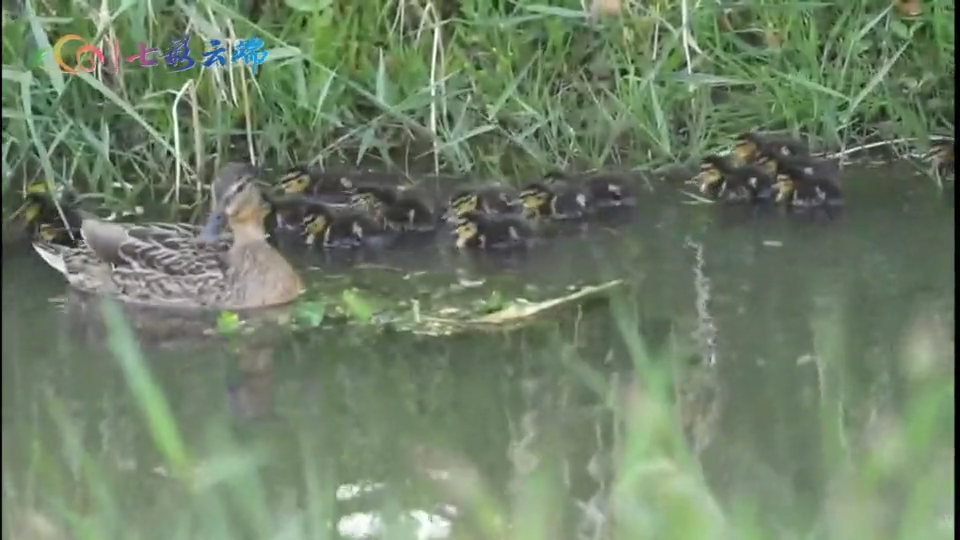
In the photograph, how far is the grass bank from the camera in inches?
123

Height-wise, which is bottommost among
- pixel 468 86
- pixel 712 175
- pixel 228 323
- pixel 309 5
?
pixel 228 323

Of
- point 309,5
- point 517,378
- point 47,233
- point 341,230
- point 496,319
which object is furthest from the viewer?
point 309,5

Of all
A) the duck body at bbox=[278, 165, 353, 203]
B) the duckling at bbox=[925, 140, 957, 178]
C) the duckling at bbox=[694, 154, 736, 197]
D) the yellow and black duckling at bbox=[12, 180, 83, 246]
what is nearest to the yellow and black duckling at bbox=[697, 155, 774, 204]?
the duckling at bbox=[694, 154, 736, 197]

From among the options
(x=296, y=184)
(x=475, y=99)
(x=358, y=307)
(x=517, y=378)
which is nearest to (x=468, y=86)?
(x=475, y=99)

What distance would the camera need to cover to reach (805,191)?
3.12m

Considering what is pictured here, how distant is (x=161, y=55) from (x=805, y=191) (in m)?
1.41

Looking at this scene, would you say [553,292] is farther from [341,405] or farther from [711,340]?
[341,405]

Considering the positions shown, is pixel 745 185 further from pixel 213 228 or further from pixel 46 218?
pixel 46 218

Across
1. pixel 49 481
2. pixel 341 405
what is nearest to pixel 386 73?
pixel 341 405

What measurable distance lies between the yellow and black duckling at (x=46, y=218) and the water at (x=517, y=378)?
59mm

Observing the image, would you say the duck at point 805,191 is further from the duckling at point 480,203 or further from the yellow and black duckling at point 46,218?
the yellow and black duckling at point 46,218

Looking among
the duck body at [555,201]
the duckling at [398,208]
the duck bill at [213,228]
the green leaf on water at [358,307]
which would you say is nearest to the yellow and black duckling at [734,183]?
the duck body at [555,201]

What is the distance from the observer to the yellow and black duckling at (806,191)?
3.12 m

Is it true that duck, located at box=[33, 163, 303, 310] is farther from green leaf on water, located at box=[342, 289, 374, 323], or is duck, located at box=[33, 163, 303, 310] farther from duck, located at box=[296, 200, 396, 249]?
duck, located at box=[296, 200, 396, 249]
